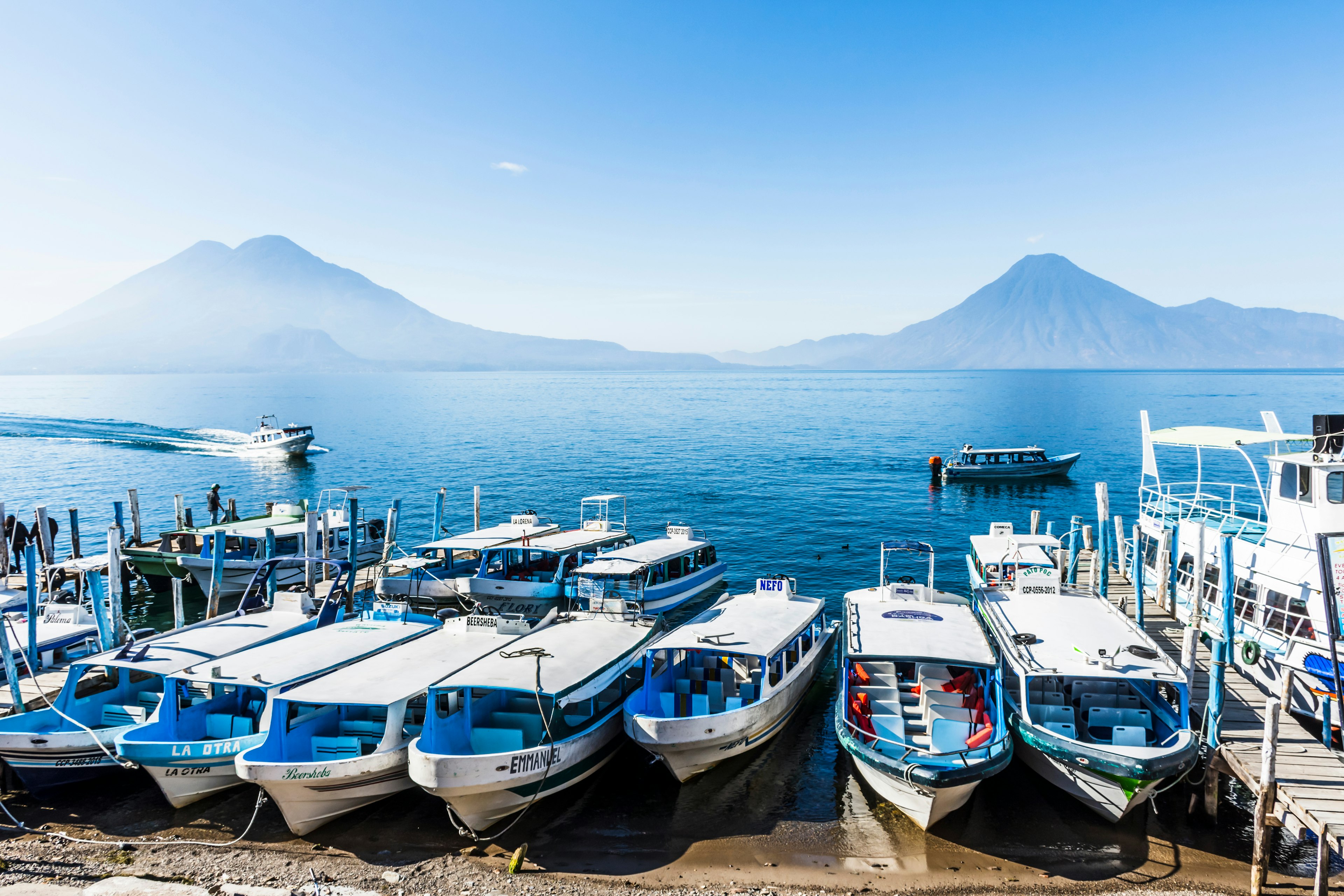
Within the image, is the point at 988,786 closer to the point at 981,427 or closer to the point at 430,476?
the point at 430,476

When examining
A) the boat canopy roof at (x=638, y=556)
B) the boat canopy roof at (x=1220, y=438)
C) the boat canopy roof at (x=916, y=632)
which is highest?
the boat canopy roof at (x=1220, y=438)

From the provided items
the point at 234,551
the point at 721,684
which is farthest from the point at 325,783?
the point at 234,551

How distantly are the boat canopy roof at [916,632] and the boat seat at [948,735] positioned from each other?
1423mm

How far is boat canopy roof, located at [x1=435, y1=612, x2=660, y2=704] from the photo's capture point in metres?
16.1

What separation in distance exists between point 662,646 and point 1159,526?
870 inches

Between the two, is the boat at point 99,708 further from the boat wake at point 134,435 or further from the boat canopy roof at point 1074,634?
the boat wake at point 134,435

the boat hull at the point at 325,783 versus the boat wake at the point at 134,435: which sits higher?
the boat wake at the point at 134,435

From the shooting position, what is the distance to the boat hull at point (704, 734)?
16844mm

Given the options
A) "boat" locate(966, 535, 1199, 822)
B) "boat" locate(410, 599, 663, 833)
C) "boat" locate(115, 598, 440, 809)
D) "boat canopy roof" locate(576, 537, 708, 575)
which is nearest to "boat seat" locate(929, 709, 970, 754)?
"boat" locate(966, 535, 1199, 822)

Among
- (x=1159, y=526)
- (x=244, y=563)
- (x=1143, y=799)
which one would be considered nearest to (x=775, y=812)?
(x=1143, y=799)

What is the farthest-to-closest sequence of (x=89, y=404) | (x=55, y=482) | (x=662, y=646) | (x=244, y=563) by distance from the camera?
(x=89, y=404)
(x=55, y=482)
(x=244, y=563)
(x=662, y=646)

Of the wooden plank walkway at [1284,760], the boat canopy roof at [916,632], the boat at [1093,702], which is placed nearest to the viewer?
the wooden plank walkway at [1284,760]

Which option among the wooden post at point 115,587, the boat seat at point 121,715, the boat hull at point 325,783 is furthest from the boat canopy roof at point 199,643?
the boat hull at point 325,783

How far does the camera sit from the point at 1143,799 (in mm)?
15680
